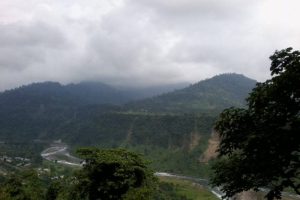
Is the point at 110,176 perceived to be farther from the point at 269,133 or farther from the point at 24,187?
the point at 269,133

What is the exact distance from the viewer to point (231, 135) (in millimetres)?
16031

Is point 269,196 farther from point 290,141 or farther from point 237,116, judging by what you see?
point 237,116

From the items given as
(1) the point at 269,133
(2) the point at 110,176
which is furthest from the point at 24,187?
(1) the point at 269,133

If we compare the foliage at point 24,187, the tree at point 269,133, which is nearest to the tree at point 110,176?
the foliage at point 24,187

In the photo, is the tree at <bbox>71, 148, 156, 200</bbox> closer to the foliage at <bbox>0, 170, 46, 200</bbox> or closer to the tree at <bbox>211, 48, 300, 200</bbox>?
the foliage at <bbox>0, 170, 46, 200</bbox>

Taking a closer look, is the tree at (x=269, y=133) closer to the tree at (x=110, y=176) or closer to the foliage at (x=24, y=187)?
the tree at (x=110, y=176)

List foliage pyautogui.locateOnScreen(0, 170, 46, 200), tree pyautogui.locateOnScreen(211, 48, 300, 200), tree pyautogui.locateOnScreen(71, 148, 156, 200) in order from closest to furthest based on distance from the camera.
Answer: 1. tree pyautogui.locateOnScreen(211, 48, 300, 200)
2. tree pyautogui.locateOnScreen(71, 148, 156, 200)
3. foliage pyautogui.locateOnScreen(0, 170, 46, 200)

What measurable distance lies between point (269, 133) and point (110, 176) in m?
22.7

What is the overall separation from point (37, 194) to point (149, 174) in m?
18.3

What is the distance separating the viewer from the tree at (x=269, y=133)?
573 inches

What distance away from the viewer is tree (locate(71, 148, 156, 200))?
34.7m

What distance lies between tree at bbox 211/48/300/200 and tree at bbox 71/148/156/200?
60.1ft

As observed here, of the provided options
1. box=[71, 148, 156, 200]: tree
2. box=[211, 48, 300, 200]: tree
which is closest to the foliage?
box=[71, 148, 156, 200]: tree

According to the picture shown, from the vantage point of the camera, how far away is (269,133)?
1481 centimetres
